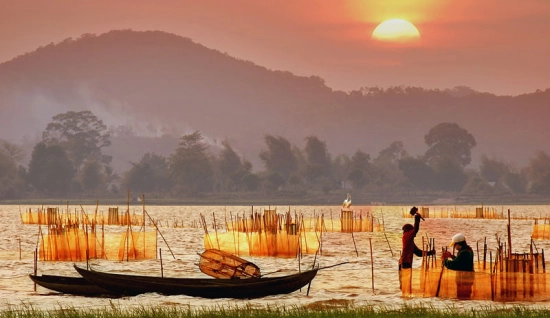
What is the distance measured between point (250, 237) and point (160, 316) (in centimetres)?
Result: 1534

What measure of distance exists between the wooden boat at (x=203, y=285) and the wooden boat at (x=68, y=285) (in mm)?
735

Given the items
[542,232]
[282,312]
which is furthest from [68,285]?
[542,232]

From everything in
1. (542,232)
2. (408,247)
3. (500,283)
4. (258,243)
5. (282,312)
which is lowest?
(282,312)

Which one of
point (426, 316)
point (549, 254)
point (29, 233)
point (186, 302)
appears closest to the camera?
point (426, 316)

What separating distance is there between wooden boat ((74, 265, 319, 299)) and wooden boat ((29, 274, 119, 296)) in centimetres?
73

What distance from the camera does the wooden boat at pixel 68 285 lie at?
875 inches

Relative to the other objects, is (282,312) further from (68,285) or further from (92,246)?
(92,246)

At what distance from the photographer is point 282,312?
18.2m

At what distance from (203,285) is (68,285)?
3672 millimetres

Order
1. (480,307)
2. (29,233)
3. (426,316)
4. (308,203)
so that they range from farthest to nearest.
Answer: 1. (308,203)
2. (29,233)
3. (480,307)
4. (426,316)

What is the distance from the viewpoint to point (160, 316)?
17.5 metres

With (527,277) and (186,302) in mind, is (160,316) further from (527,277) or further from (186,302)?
(527,277)

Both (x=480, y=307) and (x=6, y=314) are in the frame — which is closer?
(x=6, y=314)

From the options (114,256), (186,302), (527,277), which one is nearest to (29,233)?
(114,256)
